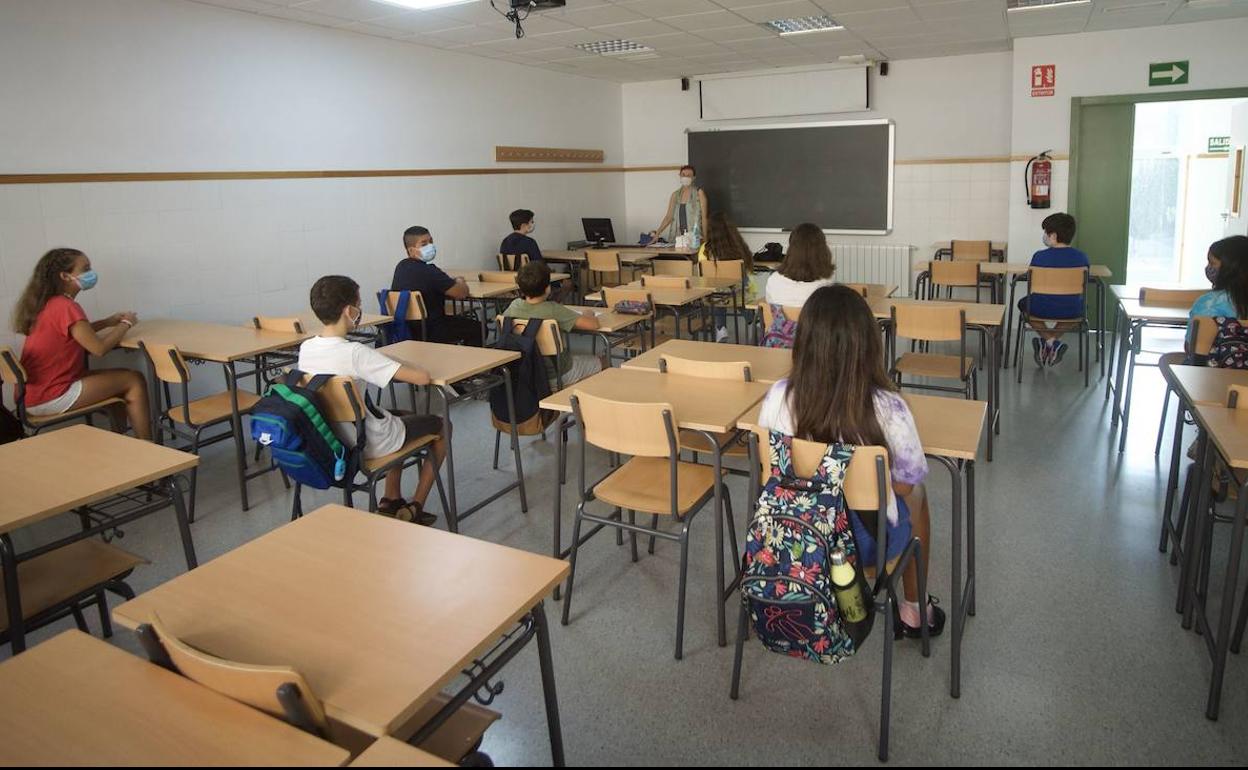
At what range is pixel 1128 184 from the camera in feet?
25.2

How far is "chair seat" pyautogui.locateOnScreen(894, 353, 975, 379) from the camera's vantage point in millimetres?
4586

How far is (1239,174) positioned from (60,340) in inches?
355

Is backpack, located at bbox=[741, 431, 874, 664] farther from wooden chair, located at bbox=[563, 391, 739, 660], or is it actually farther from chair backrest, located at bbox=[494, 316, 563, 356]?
chair backrest, located at bbox=[494, 316, 563, 356]

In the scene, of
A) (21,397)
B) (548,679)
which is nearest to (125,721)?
(548,679)

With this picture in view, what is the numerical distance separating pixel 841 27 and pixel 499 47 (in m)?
2.98

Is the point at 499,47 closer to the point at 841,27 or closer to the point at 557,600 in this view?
the point at 841,27

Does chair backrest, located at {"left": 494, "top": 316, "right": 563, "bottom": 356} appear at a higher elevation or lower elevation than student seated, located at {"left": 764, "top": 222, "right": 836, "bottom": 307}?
lower

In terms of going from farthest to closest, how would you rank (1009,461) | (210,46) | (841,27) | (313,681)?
(841,27) → (210,46) → (1009,461) → (313,681)

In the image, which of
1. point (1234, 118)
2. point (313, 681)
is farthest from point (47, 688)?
point (1234, 118)

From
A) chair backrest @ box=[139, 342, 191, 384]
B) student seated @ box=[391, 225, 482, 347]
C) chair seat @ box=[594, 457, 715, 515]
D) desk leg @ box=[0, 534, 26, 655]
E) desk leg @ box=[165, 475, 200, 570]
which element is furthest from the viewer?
student seated @ box=[391, 225, 482, 347]

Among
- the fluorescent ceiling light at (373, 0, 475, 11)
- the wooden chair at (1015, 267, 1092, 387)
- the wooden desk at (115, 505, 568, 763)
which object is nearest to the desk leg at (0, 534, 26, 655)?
the wooden desk at (115, 505, 568, 763)

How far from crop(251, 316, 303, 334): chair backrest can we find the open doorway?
9641mm

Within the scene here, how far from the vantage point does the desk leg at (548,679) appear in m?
1.78

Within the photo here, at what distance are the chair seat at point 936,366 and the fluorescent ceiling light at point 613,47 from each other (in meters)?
4.32
